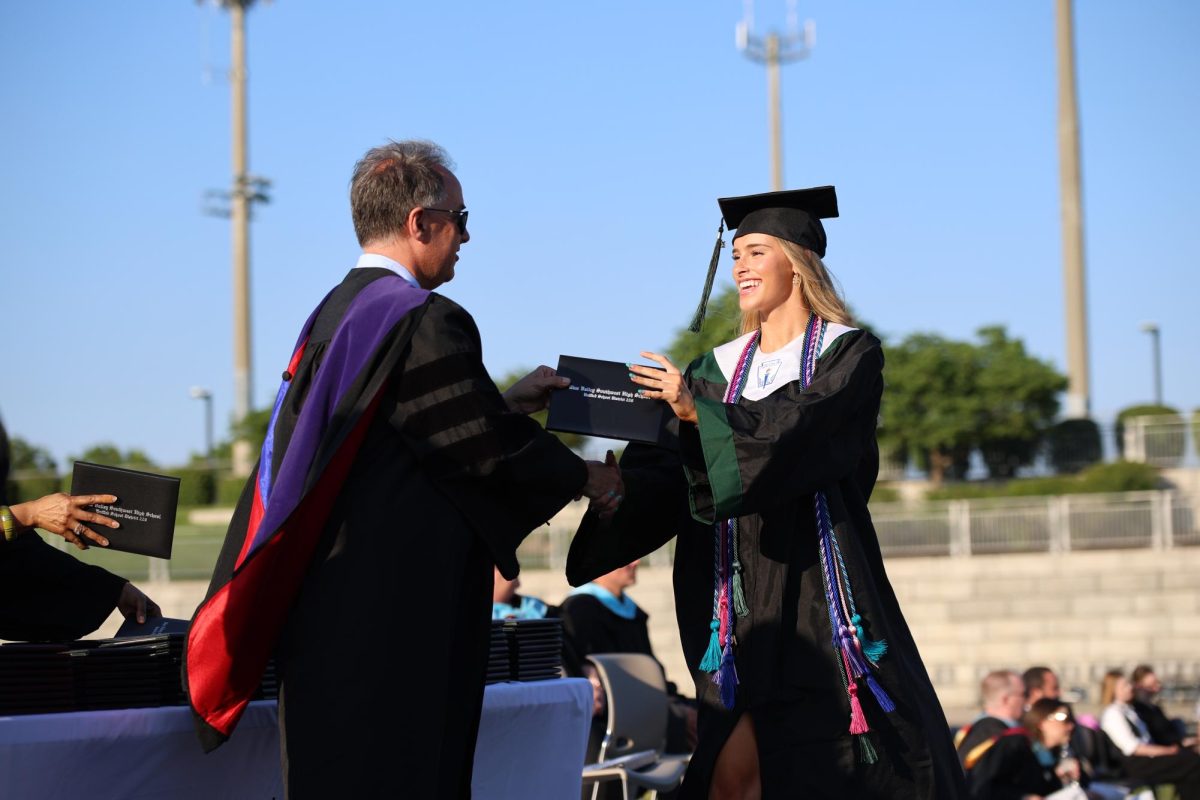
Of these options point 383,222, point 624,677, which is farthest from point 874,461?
point 624,677

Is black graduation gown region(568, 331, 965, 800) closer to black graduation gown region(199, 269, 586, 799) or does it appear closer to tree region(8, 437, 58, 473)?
black graduation gown region(199, 269, 586, 799)

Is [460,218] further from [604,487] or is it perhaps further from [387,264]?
[604,487]

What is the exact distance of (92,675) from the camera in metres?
3.74

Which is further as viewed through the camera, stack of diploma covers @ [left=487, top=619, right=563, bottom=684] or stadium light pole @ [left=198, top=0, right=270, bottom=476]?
stadium light pole @ [left=198, top=0, right=270, bottom=476]

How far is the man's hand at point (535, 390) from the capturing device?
4285 millimetres

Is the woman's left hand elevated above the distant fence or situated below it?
above

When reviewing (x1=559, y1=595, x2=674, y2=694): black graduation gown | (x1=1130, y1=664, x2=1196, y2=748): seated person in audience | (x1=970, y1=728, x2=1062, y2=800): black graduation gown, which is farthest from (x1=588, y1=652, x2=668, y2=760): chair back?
(x1=1130, y1=664, x2=1196, y2=748): seated person in audience

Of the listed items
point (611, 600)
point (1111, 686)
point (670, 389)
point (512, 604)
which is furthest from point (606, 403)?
point (1111, 686)

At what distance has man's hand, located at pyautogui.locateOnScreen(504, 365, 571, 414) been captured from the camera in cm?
429

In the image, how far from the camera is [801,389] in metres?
4.44

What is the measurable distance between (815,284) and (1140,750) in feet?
25.4

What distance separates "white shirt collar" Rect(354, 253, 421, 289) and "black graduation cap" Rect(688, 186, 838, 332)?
1117 millimetres

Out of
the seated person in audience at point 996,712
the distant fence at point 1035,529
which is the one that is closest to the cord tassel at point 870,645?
the seated person in audience at point 996,712

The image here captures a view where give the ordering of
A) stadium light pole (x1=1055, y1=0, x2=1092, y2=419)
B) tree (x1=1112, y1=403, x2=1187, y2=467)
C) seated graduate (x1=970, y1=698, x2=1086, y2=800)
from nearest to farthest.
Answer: seated graduate (x1=970, y1=698, x2=1086, y2=800)
tree (x1=1112, y1=403, x2=1187, y2=467)
stadium light pole (x1=1055, y1=0, x2=1092, y2=419)
